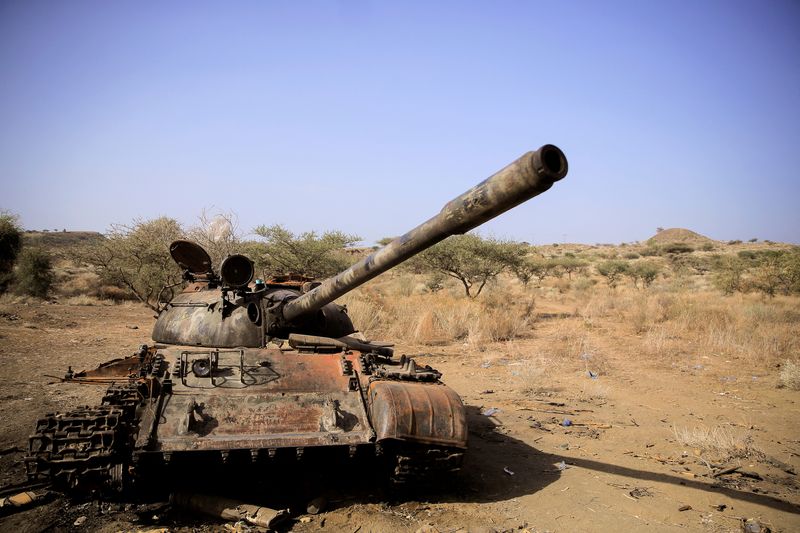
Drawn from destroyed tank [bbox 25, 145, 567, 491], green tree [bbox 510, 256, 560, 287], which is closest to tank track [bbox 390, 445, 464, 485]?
destroyed tank [bbox 25, 145, 567, 491]

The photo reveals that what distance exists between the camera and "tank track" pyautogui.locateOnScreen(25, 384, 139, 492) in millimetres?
4438

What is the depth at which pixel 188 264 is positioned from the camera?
7.61 m

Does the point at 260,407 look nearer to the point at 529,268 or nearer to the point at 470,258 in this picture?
the point at 470,258

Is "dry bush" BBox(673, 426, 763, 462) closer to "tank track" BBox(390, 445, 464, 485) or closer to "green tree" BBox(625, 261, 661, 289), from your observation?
"tank track" BBox(390, 445, 464, 485)

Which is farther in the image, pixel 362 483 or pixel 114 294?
pixel 114 294

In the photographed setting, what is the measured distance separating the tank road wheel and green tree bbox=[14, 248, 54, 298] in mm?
22435

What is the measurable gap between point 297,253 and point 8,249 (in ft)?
44.7

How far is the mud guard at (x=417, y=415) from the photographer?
4887 millimetres

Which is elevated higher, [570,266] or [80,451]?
[570,266]

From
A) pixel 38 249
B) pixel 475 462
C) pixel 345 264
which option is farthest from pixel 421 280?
pixel 475 462

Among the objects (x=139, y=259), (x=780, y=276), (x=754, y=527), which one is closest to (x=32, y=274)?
(x=139, y=259)

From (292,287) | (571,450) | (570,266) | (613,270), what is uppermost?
(570,266)

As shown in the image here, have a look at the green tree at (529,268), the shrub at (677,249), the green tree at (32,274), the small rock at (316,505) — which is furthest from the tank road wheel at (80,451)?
the shrub at (677,249)

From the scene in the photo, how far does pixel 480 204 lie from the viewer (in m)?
3.64
